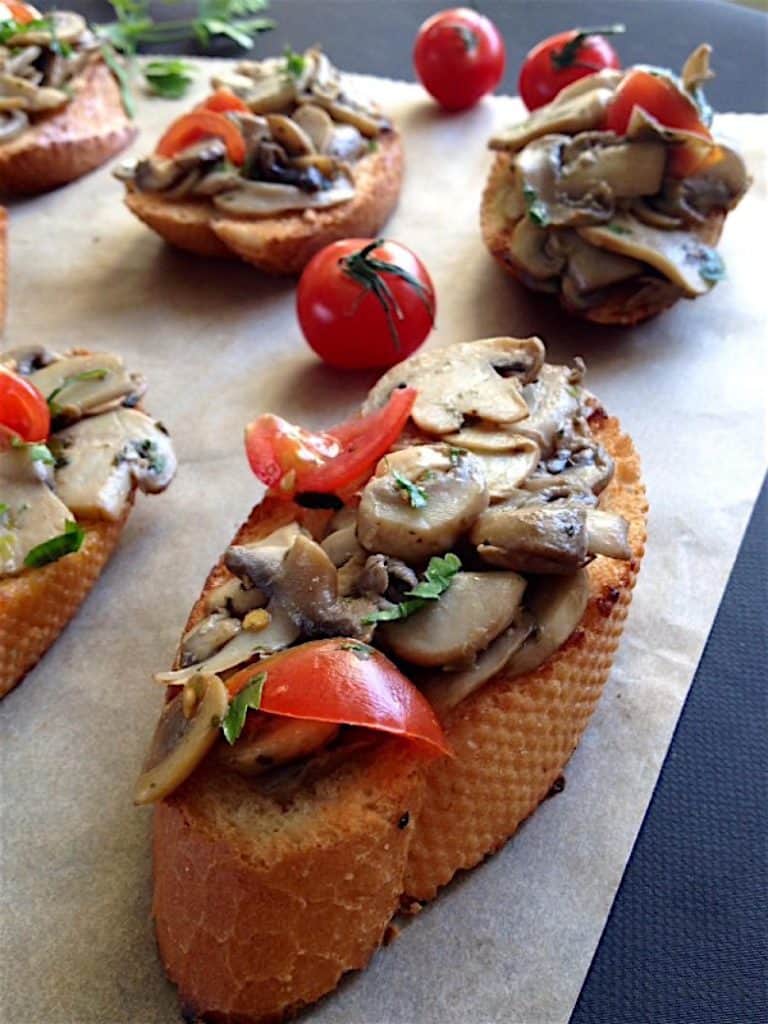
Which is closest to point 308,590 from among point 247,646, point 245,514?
point 247,646

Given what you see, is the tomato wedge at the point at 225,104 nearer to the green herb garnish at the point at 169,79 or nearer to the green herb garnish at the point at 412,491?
the green herb garnish at the point at 169,79

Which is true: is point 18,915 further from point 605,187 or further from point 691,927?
point 605,187

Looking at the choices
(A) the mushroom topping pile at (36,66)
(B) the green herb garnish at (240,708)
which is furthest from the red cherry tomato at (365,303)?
(B) the green herb garnish at (240,708)

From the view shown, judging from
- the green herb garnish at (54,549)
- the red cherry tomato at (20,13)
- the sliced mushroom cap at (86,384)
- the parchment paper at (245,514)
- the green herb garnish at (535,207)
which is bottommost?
the parchment paper at (245,514)

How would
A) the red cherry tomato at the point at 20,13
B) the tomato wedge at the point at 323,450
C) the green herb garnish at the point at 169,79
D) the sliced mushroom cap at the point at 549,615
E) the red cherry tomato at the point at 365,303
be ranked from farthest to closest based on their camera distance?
the green herb garnish at the point at 169,79, the red cherry tomato at the point at 20,13, the red cherry tomato at the point at 365,303, the tomato wedge at the point at 323,450, the sliced mushroom cap at the point at 549,615

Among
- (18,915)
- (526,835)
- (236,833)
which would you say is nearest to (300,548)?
(236,833)

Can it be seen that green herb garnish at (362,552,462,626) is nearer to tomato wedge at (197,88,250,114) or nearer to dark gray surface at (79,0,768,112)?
tomato wedge at (197,88,250,114)

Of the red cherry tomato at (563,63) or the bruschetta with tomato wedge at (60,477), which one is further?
the red cherry tomato at (563,63)
